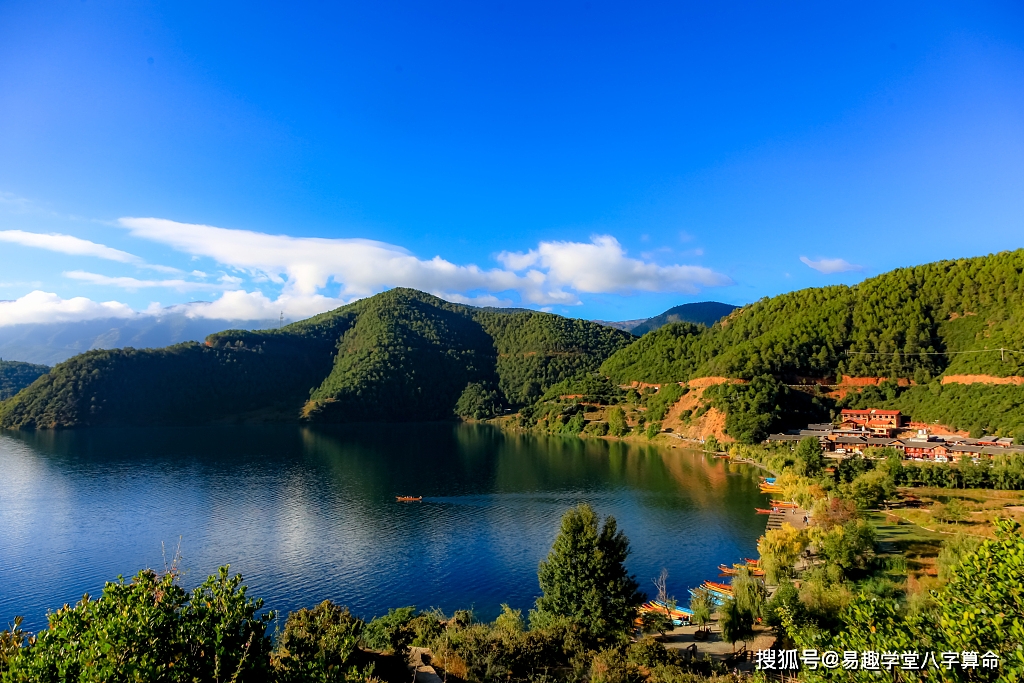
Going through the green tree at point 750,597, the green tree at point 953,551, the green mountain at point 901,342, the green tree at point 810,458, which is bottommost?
the green tree at point 750,597

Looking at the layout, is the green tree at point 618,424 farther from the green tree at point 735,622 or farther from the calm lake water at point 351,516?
the green tree at point 735,622

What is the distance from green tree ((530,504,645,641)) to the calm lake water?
7312 millimetres

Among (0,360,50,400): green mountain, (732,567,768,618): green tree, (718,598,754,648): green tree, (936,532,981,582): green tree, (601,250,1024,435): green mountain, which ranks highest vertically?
(601,250,1024,435): green mountain

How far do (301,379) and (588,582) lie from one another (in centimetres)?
16033

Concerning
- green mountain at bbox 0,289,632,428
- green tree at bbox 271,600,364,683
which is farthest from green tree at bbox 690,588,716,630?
green mountain at bbox 0,289,632,428

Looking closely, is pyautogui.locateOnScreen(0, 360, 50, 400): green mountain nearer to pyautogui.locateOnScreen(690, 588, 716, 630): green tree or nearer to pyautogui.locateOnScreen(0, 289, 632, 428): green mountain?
pyautogui.locateOnScreen(0, 289, 632, 428): green mountain

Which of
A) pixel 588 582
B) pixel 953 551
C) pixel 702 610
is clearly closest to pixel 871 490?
pixel 953 551

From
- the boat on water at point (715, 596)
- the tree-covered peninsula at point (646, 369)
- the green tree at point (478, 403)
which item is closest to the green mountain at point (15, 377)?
the tree-covered peninsula at point (646, 369)

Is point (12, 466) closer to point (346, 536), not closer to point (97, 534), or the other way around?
point (97, 534)

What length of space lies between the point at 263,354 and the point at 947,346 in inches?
6533

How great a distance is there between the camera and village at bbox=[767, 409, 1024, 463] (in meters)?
68.1

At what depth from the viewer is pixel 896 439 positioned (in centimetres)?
7862

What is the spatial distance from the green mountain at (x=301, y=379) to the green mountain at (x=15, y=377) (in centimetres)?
3812

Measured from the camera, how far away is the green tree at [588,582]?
27609mm
